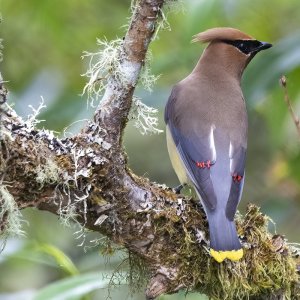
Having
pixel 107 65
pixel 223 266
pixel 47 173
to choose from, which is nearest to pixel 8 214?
pixel 47 173

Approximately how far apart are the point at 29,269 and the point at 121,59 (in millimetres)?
3639

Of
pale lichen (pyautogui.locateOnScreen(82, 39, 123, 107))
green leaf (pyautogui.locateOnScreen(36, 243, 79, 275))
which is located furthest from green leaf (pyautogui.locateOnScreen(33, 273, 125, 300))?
pale lichen (pyautogui.locateOnScreen(82, 39, 123, 107))

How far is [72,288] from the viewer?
358cm

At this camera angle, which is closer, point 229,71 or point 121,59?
point 121,59

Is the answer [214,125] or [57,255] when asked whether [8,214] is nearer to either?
[57,255]

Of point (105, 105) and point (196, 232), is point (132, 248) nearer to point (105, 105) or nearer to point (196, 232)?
point (196, 232)

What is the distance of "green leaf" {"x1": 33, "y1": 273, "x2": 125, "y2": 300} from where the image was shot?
356cm

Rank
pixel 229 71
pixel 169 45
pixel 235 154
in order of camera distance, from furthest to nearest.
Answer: pixel 169 45
pixel 229 71
pixel 235 154

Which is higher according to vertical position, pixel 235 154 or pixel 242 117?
pixel 242 117

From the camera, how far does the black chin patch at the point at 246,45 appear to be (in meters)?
4.43

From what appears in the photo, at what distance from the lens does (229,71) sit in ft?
14.7

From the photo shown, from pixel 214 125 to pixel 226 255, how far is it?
39.9 inches

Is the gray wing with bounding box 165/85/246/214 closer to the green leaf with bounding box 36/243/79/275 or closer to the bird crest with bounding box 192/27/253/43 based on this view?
the bird crest with bounding box 192/27/253/43

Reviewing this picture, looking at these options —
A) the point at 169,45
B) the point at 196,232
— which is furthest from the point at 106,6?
the point at 196,232
